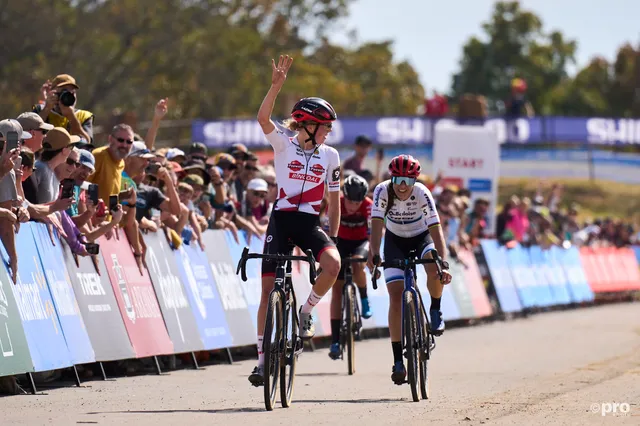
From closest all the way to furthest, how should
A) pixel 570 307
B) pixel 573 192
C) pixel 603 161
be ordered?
pixel 570 307 < pixel 603 161 < pixel 573 192

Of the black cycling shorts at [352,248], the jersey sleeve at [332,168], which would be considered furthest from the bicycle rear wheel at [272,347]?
the black cycling shorts at [352,248]

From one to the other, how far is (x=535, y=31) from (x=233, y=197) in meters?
88.0

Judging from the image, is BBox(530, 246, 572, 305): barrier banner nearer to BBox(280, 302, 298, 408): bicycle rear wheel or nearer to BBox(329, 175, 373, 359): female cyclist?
BBox(329, 175, 373, 359): female cyclist

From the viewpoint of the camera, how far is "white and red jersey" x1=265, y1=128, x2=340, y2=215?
36.6 feet

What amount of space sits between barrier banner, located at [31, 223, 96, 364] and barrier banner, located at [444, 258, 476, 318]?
11.9 metres

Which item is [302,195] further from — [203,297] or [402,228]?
[203,297]

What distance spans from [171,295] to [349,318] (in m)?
1.88

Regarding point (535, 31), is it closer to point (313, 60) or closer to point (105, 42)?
point (313, 60)

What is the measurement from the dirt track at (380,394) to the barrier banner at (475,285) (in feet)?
20.2

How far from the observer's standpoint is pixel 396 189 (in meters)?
12.4

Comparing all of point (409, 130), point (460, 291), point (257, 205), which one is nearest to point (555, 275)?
point (460, 291)

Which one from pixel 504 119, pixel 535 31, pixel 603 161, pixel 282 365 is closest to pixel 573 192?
pixel 603 161

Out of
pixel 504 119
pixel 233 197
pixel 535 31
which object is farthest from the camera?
pixel 535 31

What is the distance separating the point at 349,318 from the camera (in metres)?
14.8
